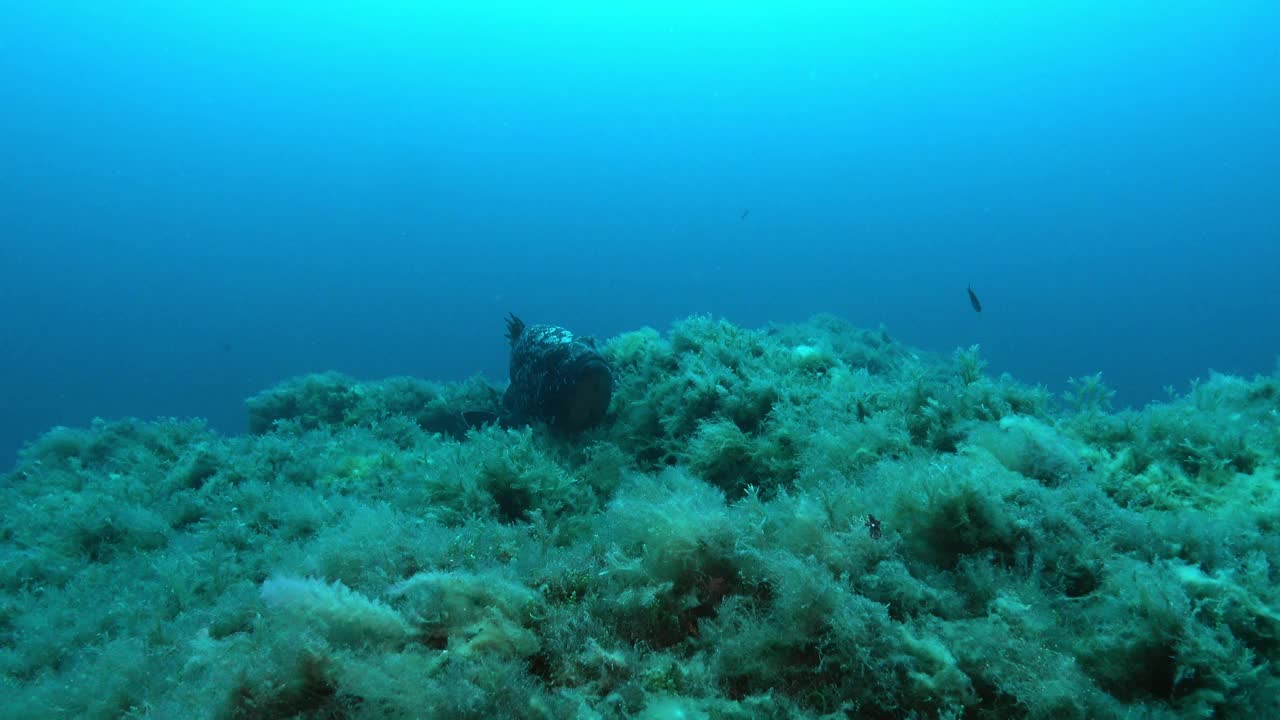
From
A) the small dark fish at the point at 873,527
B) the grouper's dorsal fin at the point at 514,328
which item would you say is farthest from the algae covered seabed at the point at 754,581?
the grouper's dorsal fin at the point at 514,328

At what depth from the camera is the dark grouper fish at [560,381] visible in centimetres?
615

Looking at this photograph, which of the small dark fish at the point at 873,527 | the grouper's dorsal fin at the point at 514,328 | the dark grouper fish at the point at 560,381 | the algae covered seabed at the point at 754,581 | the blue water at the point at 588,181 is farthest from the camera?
the blue water at the point at 588,181

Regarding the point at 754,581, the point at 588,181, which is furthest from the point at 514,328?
the point at 588,181

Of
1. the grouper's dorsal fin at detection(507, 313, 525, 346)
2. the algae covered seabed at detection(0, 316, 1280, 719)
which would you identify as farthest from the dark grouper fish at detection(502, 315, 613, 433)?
the algae covered seabed at detection(0, 316, 1280, 719)

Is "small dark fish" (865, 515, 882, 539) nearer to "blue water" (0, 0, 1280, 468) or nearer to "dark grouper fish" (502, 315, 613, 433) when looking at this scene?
"dark grouper fish" (502, 315, 613, 433)

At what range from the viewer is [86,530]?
483 centimetres

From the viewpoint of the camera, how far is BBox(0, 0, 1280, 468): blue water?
98.8 metres

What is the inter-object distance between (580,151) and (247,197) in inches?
3220

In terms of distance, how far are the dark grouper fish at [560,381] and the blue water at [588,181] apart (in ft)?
275

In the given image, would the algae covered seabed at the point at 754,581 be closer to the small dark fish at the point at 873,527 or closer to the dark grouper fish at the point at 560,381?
the small dark fish at the point at 873,527

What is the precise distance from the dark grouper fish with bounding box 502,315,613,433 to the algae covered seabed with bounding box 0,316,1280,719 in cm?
138

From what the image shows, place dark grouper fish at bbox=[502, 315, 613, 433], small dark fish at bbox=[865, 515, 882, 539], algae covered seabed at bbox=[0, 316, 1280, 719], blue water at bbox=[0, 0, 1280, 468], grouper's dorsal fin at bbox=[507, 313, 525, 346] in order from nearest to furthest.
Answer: algae covered seabed at bbox=[0, 316, 1280, 719] → small dark fish at bbox=[865, 515, 882, 539] → dark grouper fish at bbox=[502, 315, 613, 433] → grouper's dorsal fin at bbox=[507, 313, 525, 346] → blue water at bbox=[0, 0, 1280, 468]

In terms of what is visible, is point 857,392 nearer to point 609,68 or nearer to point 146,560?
point 146,560

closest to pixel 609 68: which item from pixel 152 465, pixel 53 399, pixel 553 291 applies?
pixel 553 291
